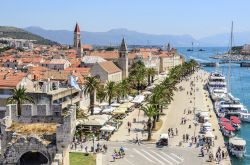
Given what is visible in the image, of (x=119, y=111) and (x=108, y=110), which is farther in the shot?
(x=119, y=111)

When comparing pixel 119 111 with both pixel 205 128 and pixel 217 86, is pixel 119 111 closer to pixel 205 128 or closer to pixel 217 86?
pixel 205 128

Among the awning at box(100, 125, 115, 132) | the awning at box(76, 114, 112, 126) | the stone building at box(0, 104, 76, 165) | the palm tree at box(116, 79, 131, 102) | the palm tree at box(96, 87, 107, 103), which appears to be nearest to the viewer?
the stone building at box(0, 104, 76, 165)

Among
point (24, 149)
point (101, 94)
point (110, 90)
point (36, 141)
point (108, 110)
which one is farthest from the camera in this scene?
point (101, 94)

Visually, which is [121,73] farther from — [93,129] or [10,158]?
[10,158]

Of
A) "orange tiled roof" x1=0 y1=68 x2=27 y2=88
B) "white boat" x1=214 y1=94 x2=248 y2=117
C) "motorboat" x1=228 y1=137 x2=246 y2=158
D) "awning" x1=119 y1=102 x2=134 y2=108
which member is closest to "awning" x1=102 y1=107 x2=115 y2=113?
"awning" x1=119 y1=102 x2=134 y2=108

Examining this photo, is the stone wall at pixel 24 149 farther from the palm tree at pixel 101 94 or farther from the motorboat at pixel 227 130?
the palm tree at pixel 101 94

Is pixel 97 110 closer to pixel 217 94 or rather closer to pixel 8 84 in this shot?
pixel 8 84

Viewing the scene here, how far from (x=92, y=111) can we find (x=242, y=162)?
25.5 metres

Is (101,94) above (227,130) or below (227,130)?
above

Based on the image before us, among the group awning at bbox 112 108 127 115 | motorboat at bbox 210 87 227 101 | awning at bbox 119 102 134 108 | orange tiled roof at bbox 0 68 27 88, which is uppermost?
orange tiled roof at bbox 0 68 27 88

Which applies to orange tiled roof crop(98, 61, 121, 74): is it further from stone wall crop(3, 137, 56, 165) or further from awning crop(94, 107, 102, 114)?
stone wall crop(3, 137, 56, 165)

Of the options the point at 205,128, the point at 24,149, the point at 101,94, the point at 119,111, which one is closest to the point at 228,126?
the point at 205,128

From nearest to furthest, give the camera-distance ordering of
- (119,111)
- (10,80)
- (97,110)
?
(10,80), (97,110), (119,111)

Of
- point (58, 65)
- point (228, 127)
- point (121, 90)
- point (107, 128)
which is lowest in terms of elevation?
point (228, 127)
